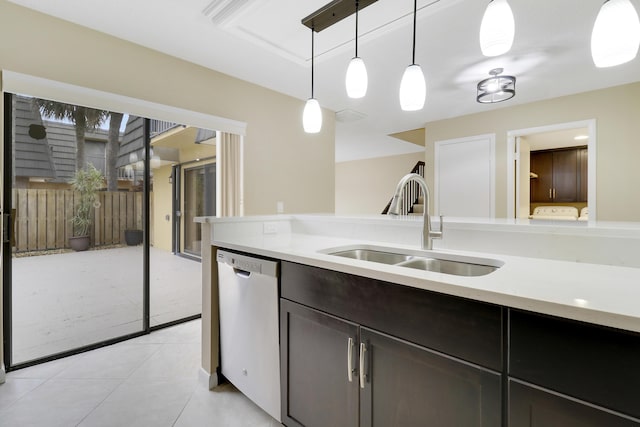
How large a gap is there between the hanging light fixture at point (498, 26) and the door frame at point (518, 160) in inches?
138

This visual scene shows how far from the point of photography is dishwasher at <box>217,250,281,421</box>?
4.95 ft

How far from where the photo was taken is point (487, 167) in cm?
430

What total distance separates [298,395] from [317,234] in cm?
109

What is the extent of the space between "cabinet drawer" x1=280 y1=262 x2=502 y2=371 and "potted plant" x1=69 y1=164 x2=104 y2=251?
2.13m

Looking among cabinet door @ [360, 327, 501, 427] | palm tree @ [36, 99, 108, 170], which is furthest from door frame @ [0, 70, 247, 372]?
cabinet door @ [360, 327, 501, 427]

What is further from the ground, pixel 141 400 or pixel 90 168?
pixel 90 168

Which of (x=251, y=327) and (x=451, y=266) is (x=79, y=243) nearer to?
(x=251, y=327)

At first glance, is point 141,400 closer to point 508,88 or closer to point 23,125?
point 23,125

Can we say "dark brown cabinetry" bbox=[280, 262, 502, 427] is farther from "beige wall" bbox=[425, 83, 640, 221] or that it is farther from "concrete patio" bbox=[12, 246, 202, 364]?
"beige wall" bbox=[425, 83, 640, 221]

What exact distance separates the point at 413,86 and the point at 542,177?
19.8 feet

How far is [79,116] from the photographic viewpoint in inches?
94.1

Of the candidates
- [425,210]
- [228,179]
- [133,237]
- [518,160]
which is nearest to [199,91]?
[228,179]

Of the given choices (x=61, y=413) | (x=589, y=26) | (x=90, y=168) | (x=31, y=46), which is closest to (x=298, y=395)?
(x=61, y=413)

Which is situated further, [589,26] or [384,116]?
[384,116]
